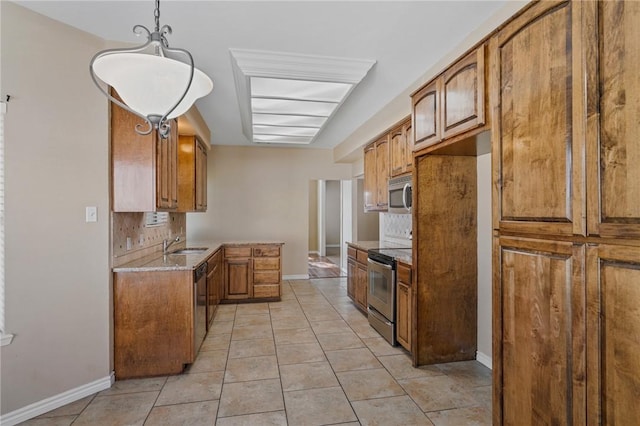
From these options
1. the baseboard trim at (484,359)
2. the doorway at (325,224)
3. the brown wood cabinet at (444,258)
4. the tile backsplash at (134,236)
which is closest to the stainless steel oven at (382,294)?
the brown wood cabinet at (444,258)

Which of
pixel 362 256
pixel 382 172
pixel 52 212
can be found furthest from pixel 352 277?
pixel 52 212

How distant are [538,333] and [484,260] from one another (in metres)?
1.43

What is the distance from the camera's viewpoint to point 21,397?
2.22m

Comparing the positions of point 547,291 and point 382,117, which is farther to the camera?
point 382,117

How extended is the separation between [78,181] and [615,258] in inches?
124

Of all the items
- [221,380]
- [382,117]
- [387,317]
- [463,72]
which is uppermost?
[382,117]

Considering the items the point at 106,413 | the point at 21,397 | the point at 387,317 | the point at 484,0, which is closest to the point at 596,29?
the point at 484,0

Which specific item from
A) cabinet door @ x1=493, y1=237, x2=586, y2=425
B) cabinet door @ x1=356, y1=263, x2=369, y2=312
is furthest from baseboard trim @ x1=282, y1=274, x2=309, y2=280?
cabinet door @ x1=493, y1=237, x2=586, y2=425

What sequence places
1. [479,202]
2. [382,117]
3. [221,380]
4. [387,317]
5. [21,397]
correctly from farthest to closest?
[382,117], [387,317], [479,202], [221,380], [21,397]

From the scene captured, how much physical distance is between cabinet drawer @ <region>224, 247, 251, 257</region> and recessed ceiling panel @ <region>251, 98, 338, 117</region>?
205 centimetres

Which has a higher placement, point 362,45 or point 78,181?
point 362,45

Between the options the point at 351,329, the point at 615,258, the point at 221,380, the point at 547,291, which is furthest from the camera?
the point at 351,329

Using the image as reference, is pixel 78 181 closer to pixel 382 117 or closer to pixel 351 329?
pixel 351 329

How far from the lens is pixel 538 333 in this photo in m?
1.56
